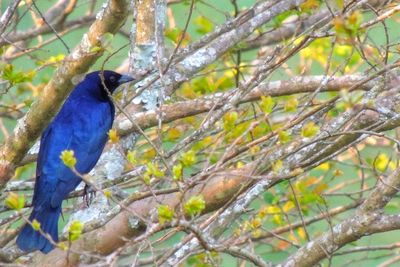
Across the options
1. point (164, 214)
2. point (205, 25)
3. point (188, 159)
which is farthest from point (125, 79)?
point (164, 214)

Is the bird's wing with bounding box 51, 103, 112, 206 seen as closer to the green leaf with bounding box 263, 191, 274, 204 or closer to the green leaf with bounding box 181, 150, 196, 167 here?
the green leaf with bounding box 263, 191, 274, 204

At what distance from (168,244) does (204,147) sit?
1650mm

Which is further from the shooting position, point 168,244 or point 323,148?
point 168,244

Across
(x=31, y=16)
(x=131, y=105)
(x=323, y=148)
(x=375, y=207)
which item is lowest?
(x=375, y=207)

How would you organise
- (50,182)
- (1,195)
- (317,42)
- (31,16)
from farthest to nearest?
(31,16) → (317,42) → (50,182) → (1,195)

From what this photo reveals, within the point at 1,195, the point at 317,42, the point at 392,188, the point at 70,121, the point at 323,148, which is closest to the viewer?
the point at 392,188

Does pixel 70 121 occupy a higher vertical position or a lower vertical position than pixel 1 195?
higher

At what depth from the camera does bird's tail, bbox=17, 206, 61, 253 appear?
16.9ft

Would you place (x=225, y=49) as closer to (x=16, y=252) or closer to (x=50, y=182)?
(x=50, y=182)

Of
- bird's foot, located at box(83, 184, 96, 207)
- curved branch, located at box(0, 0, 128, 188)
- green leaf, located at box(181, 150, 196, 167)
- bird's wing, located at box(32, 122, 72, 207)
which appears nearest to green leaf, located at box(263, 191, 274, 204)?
bird's foot, located at box(83, 184, 96, 207)

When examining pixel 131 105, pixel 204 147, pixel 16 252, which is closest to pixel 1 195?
pixel 16 252

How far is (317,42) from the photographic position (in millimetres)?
7383

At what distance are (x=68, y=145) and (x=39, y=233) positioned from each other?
3.01 feet

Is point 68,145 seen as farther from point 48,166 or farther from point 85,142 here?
point 48,166
